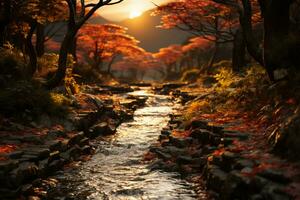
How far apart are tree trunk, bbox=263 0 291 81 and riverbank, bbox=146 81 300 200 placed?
1852mm

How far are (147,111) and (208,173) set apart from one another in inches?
514

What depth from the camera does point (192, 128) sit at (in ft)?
42.2

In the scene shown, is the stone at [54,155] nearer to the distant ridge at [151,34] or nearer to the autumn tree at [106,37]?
the autumn tree at [106,37]

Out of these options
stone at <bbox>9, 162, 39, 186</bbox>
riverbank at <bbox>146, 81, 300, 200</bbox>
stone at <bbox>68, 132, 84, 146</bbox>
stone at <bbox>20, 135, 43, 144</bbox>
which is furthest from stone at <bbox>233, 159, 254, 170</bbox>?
stone at <bbox>68, 132, 84, 146</bbox>

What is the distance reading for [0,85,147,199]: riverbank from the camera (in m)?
8.27

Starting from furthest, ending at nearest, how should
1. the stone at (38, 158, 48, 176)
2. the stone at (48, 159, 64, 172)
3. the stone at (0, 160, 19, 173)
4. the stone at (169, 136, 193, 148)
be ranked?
1. the stone at (169, 136, 193, 148)
2. the stone at (48, 159, 64, 172)
3. the stone at (38, 158, 48, 176)
4. the stone at (0, 160, 19, 173)

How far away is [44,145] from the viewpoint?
412 inches

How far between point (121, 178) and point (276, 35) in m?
6.07

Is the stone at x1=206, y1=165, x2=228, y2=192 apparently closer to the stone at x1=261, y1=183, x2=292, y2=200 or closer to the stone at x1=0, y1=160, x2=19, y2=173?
the stone at x1=261, y1=183, x2=292, y2=200

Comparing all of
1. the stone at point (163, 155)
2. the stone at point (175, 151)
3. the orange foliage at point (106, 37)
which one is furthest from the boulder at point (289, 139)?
the orange foliage at point (106, 37)

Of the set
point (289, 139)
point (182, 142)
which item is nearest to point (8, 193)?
point (182, 142)

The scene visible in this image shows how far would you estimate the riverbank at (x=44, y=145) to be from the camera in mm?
8273

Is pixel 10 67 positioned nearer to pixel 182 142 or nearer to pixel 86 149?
pixel 86 149

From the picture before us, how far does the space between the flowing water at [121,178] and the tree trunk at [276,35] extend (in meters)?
4.38
